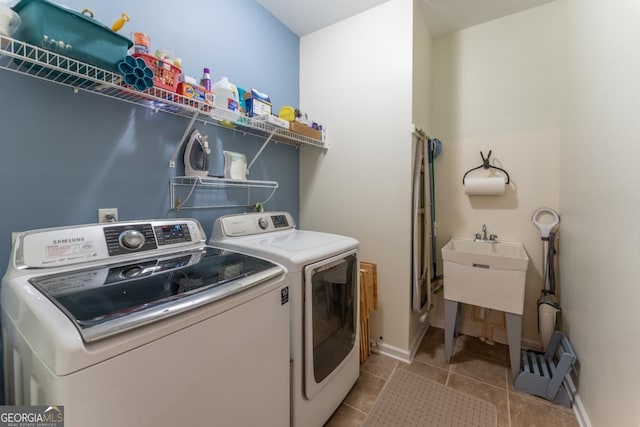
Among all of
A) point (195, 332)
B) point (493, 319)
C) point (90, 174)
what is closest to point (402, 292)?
point (493, 319)

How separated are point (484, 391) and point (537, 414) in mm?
272

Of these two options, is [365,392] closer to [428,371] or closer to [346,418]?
[346,418]

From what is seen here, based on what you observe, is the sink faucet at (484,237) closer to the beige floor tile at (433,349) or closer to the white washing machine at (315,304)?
the beige floor tile at (433,349)

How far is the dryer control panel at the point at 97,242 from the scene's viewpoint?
98cm

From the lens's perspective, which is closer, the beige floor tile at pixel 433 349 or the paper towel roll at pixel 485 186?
the beige floor tile at pixel 433 349

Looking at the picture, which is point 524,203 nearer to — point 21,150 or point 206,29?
point 206,29

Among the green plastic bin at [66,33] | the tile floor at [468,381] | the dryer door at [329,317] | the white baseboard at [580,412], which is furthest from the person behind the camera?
the tile floor at [468,381]

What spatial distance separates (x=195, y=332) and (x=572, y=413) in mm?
2192

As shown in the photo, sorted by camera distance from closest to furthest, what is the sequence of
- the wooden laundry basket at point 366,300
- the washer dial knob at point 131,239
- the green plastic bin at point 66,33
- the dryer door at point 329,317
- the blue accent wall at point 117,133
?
the green plastic bin at point 66,33
the blue accent wall at point 117,133
the washer dial knob at point 131,239
the dryer door at point 329,317
the wooden laundry basket at point 366,300

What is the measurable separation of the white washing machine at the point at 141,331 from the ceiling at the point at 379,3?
1993 millimetres

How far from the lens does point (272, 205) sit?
7.56ft

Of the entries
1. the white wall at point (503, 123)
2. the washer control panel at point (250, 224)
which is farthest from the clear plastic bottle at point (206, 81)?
the white wall at point (503, 123)

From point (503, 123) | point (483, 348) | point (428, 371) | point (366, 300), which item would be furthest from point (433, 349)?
point (503, 123)

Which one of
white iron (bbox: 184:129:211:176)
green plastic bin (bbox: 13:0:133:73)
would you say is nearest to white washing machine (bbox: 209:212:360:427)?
white iron (bbox: 184:129:211:176)
